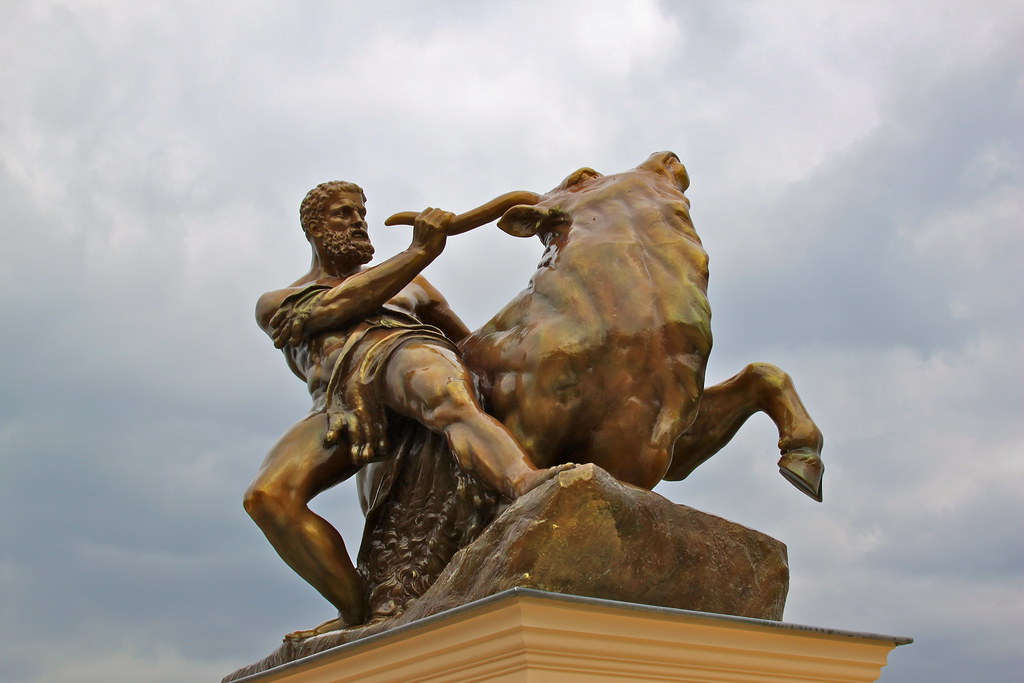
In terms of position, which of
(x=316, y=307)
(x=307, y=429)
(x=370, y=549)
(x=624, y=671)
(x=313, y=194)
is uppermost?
(x=313, y=194)

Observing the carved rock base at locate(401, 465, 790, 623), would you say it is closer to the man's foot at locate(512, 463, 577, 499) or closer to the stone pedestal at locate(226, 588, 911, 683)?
the man's foot at locate(512, 463, 577, 499)

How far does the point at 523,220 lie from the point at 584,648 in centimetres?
168

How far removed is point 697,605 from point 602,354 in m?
0.78

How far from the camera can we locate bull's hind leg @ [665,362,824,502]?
378cm

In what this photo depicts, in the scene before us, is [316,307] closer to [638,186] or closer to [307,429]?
[307,429]

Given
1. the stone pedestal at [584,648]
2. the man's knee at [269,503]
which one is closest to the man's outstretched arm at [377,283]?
the man's knee at [269,503]

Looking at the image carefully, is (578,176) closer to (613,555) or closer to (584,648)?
(613,555)

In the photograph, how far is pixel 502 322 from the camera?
3.81 metres

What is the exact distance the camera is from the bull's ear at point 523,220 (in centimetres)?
390

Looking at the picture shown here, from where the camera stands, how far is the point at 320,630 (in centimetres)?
377

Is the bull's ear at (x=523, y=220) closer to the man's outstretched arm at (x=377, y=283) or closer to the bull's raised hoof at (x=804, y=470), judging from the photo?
the man's outstretched arm at (x=377, y=283)

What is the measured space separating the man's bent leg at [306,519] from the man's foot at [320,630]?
19 mm

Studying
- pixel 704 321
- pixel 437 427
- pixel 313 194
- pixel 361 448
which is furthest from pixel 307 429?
pixel 704 321

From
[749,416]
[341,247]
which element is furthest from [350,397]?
[749,416]
